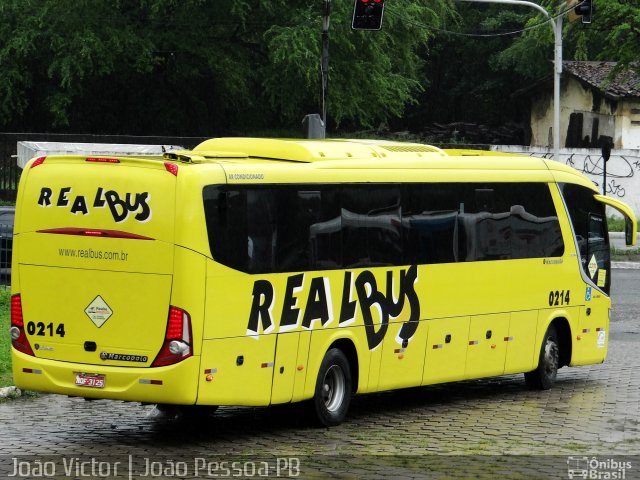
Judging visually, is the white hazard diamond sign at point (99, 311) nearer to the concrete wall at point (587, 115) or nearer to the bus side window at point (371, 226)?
the bus side window at point (371, 226)

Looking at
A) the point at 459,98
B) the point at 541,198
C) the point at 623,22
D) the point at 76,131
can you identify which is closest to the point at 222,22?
the point at 76,131

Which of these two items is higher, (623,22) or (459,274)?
(623,22)

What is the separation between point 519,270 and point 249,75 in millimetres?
38648

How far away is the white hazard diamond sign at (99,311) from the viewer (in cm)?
1184

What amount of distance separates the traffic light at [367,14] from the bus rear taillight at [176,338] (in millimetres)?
18194

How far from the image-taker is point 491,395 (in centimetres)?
1586

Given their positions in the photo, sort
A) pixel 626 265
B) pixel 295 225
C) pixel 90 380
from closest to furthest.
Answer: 1. pixel 90 380
2. pixel 295 225
3. pixel 626 265

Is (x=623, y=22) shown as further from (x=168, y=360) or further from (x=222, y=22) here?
(x=168, y=360)

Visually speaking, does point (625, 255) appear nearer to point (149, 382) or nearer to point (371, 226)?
point (371, 226)

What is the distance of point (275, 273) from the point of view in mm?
12547

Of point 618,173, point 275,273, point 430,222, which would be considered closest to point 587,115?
point 618,173

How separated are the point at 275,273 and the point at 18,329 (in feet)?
7.65

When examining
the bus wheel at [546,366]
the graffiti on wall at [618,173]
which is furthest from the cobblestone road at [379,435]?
the graffiti on wall at [618,173]

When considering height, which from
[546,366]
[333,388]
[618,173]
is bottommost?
[546,366]
